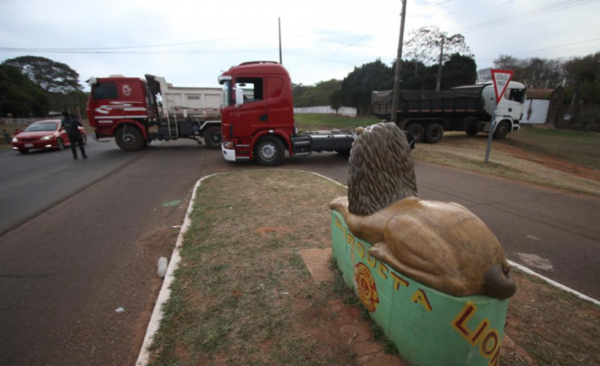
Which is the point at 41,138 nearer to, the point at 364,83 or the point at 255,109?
the point at 255,109

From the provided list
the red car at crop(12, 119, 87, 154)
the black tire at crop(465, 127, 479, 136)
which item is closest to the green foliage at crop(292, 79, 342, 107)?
the black tire at crop(465, 127, 479, 136)

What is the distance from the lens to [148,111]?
11914mm

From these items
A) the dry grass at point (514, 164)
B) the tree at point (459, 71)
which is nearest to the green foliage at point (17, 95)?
the dry grass at point (514, 164)

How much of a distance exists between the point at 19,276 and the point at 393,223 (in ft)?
13.0

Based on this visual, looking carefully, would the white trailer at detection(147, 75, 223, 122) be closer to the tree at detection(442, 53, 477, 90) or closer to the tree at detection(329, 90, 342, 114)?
the tree at detection(442, 53, 477, 90)

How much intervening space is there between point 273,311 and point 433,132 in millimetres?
13666

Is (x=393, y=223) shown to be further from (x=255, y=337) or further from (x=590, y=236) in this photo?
(x=590, y=236)

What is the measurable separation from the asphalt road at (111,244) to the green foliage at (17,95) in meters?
34.4

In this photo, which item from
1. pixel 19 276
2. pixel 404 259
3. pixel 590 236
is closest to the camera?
pixel 404 259

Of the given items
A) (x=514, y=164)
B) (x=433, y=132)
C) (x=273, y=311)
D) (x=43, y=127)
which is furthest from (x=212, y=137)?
(x=514, y=164)

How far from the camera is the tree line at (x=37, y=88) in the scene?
104 ft

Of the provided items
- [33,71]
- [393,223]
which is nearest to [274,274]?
[393,223]

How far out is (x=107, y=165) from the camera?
9.44 meters

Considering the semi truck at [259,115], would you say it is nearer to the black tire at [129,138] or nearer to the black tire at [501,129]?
the black tire at [129,138]
